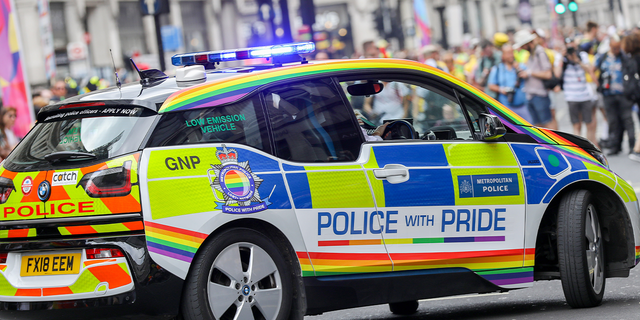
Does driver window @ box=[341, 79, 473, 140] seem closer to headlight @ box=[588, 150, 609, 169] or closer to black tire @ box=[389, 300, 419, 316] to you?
black tire @ box=[389, 300, 419, 316]

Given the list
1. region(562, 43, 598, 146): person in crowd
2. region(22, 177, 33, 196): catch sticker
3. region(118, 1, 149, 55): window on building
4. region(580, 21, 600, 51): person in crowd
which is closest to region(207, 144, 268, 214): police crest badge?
region(22, 177, 33, 196): catch sticker

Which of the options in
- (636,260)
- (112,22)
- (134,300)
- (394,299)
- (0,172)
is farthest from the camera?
(112,22)

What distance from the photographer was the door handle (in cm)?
486

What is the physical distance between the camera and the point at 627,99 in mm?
13969

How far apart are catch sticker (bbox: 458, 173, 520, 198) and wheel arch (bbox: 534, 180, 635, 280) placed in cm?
36

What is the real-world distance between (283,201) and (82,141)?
1036 mm

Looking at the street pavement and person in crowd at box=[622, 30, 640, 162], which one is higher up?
person in crowd at box=[622, 30, 640, 162]

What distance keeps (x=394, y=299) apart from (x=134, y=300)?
1483 mm

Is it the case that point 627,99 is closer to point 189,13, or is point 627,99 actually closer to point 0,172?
point 0,172

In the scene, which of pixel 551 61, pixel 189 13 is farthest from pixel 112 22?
pixel 551 61

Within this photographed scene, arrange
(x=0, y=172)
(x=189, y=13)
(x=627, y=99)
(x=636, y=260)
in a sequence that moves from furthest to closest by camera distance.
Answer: (x=189, y=13)
(x=627, y=99)
(x=636, y=260)
(x=0, y=172)

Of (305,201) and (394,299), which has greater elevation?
(305,201)

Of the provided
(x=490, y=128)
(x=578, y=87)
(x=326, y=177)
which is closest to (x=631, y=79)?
(x=578, y=87)

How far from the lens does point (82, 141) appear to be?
442cm
